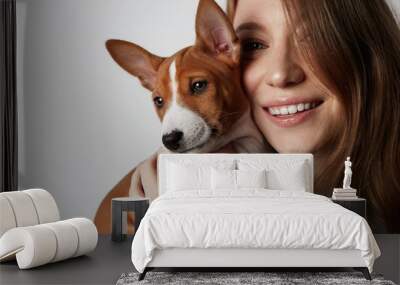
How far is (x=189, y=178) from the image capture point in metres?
5.20

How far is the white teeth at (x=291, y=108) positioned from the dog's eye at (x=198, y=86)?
24.7 inches

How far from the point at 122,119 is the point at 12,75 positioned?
3.61 feet

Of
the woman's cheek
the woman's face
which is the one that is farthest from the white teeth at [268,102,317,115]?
the woman's cheek

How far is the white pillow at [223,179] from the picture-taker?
16.7 feet

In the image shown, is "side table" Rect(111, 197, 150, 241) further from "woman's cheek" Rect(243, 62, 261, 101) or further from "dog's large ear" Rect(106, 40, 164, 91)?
"woman's cheek" Rect(243, 62, 261, 101)

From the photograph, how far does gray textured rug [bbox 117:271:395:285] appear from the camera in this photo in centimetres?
375

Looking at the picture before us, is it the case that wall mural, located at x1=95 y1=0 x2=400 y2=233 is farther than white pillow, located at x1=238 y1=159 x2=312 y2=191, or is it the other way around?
wall mural, located at x1=95 y1=0 x2=400 y2=233

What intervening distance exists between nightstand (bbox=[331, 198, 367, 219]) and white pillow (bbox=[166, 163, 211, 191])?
1125 millimetres

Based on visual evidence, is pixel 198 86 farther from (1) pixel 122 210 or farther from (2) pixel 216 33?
(1) pixel 122 210

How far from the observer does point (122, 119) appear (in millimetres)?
5836

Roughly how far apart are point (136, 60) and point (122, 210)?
4.70ft

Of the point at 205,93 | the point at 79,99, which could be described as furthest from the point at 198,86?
the point at 79,99

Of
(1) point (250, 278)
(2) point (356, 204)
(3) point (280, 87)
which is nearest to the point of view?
(1) point (250, 278)

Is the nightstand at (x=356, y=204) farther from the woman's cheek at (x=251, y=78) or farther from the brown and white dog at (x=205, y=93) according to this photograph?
the woman's cheek at (x=251, y=78)
